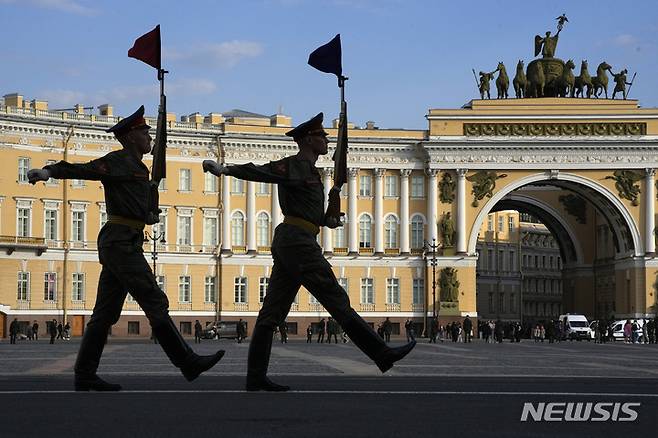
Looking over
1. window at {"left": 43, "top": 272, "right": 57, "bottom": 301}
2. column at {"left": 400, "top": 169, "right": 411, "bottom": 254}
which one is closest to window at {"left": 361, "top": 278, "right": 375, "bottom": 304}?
column at {"left": 400, "top": 169, "right": 411, "bottom": 254}

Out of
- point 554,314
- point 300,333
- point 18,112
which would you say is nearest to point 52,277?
point 18,112

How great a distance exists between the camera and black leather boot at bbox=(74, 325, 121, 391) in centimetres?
1409

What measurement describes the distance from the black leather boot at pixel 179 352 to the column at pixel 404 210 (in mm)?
69747

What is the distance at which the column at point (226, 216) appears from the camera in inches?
3226

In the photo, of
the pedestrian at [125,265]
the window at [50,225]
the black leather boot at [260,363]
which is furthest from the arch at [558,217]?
the pedestrian at [125,265]

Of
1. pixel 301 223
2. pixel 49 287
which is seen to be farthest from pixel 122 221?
pixel 49 287

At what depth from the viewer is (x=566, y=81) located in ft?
276

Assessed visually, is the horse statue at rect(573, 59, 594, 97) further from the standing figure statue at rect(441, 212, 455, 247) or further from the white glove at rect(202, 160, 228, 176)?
the white glove at rect(202, 160, 228, 176)

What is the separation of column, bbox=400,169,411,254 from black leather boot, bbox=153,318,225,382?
69747 mm

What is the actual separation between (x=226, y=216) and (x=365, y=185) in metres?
8.61

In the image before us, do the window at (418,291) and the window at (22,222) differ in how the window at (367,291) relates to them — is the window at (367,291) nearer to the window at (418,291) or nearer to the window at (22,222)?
the window at (418,291)

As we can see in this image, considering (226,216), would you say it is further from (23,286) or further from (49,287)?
(23,286)

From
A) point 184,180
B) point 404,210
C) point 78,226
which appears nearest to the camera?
point 78,226

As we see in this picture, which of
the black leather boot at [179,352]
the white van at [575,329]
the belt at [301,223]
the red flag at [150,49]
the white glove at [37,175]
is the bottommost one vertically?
the white van at [575,329]
